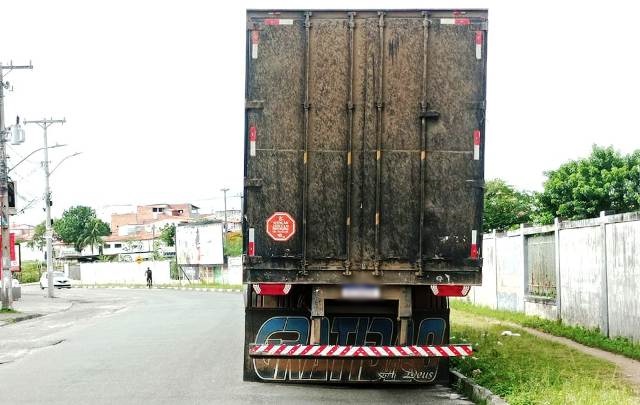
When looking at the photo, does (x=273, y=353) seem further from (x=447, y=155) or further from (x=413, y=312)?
(x=447, y=155)

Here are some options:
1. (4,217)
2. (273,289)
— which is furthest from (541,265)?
(4,217)

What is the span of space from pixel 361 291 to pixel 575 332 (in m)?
7.32

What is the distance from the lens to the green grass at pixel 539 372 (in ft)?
26.5

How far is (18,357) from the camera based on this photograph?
14273mm

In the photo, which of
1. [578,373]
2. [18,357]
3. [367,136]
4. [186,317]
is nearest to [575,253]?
[578,373]

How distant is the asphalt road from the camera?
9.40m

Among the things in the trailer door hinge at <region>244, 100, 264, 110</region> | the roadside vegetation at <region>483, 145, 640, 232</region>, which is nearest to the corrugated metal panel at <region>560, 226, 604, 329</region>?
the trailer door hinge at <region>244, 100, 264, 110</region>

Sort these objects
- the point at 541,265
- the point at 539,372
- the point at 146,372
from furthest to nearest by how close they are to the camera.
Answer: the point at 541,265, the point at 146,372, the point at 539,372

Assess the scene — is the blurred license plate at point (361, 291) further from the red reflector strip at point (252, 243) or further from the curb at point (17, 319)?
the curb at point (17, 319)

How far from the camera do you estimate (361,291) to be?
30.3 feet

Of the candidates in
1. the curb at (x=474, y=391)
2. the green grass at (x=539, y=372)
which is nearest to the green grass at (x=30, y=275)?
the green grass at (x=539, y=372)

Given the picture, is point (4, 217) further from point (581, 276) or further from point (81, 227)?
point (81, 227)

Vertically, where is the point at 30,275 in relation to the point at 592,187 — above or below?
below

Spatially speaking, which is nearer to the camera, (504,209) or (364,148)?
(364,148)
